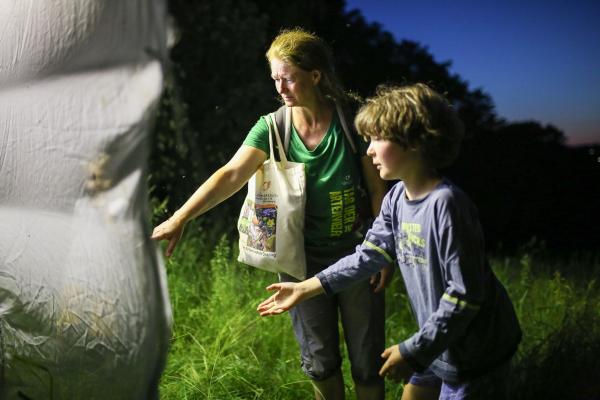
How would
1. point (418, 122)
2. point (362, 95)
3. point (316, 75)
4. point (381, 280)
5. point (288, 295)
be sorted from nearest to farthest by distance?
point (418, 122) < point (288, 295) < point (316, 75) < point (381, 280) < point (362, 95)

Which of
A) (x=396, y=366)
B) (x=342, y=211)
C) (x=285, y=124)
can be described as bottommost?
(x=396, y=366)

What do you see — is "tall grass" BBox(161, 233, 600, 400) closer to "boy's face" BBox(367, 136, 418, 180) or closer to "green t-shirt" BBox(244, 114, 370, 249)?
"green t-shirt" BBox(244, 114, 370, 249)

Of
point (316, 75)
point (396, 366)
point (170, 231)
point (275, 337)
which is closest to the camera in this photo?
point (396, 366)

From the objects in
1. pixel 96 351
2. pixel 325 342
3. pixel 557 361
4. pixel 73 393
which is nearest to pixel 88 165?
pixel 96 351

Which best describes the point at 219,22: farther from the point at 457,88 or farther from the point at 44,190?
the point at 44,190

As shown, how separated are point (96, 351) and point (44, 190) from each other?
0.49 m

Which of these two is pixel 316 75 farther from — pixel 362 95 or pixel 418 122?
pixel 362 95

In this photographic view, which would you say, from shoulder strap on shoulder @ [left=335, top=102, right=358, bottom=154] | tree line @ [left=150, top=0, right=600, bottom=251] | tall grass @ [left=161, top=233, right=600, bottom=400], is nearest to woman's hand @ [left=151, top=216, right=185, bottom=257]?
shoulder strap on shoulder @ [left=335, top=102, right=358, bottom=154]

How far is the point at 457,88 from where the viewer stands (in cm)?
541

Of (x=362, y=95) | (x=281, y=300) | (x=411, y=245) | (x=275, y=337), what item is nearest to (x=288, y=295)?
(x=281, y=300)

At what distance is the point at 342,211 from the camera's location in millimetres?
2777

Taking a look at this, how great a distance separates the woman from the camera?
2.69 m

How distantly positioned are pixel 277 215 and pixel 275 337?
1.33 metres

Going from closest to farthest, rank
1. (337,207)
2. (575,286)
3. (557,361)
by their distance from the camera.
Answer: (337,207)
(557,361)
(575,286)
